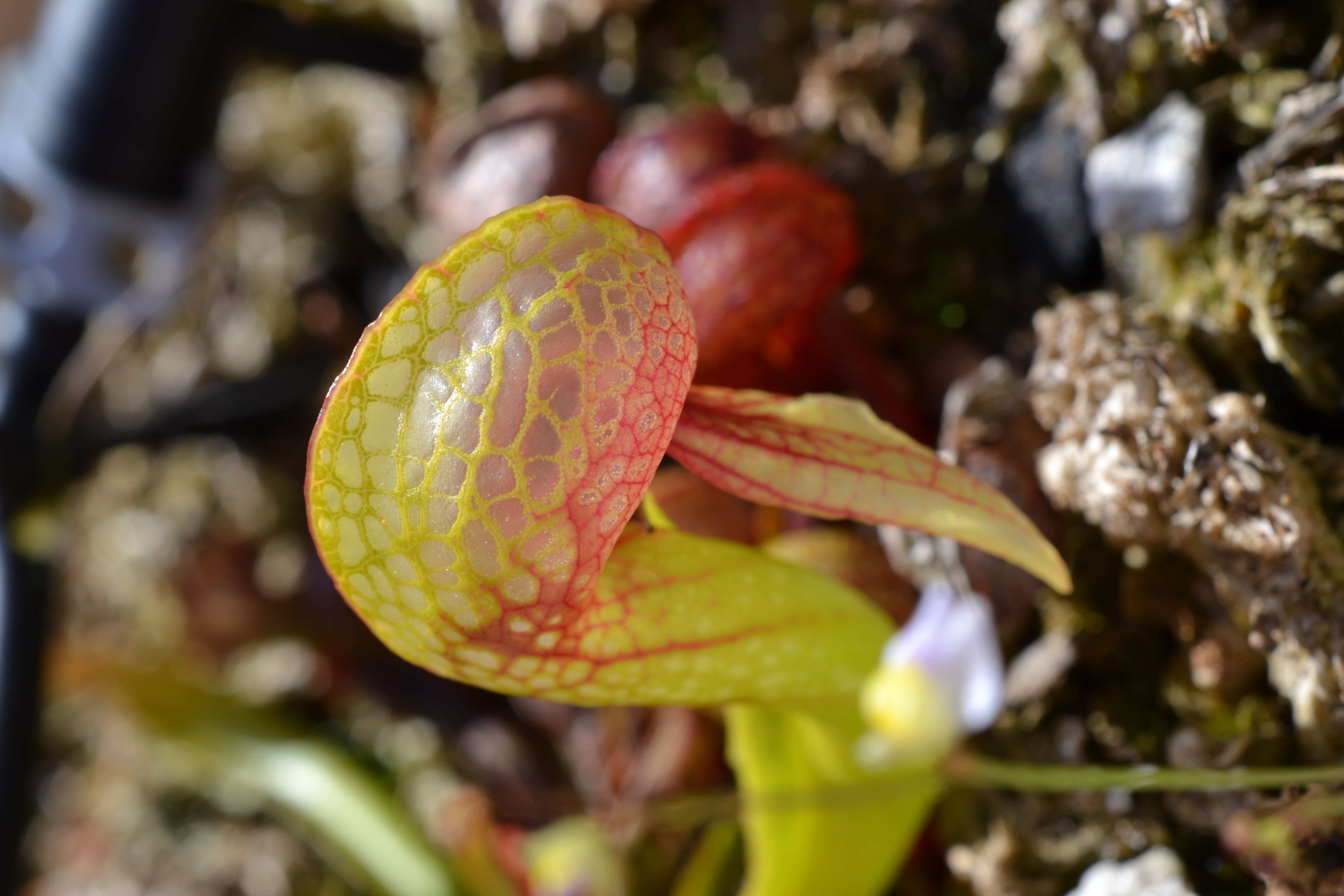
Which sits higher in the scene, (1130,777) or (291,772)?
(1130,777)

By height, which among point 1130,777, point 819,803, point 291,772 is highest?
point 1130,777

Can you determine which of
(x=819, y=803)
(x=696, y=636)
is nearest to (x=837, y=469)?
(x=696, y=636)

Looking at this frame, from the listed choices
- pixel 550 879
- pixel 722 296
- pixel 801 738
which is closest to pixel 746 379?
pixel 722 296

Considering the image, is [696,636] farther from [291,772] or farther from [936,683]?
[291,772]

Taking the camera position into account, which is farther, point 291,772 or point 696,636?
point 291,772

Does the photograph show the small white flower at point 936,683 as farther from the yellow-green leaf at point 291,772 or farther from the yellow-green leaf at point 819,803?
the yellow-green leaf at point 291,772

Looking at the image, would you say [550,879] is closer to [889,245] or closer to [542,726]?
[542,726]
